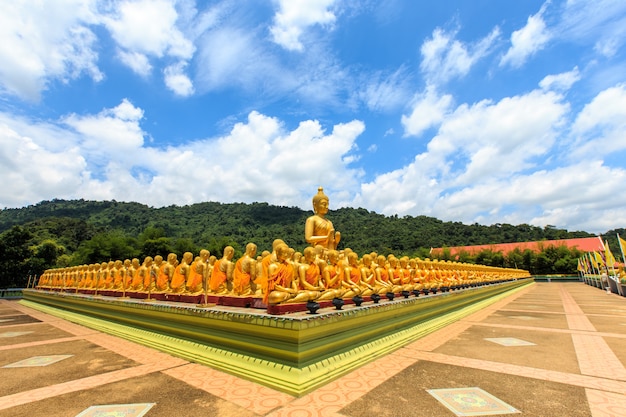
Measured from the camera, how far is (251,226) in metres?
93.0

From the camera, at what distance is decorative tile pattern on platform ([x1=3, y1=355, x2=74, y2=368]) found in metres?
5.87

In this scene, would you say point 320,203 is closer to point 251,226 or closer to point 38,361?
point 38,361

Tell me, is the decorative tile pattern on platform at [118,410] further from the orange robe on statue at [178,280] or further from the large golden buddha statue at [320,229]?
the large golden buddha statue at [320,229]

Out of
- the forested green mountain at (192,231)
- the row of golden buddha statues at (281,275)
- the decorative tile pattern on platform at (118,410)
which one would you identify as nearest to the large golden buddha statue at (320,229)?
the row of golden buddha statues at (281,275)

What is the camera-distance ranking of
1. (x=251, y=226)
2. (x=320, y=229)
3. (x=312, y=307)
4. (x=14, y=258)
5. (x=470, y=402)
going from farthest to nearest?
(x=251, y=226)
(x=14, y=258)
(x=320, y=229)
(x=312, y=307)
(x=470, y=402)

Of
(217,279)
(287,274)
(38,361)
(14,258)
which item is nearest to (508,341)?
(287,274)

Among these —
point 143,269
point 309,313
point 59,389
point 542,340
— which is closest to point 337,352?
point 309,313

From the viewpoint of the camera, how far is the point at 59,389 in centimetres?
452

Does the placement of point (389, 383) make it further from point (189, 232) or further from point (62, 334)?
point (189, 232)

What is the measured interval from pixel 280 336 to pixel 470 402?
8.45 feet

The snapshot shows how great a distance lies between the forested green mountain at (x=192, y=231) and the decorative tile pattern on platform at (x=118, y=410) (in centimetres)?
3172

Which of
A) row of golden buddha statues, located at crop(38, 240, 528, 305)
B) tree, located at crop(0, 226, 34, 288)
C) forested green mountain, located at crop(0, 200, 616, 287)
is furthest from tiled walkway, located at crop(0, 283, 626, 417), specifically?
tree, located at crop(0, 226, 34, 288)

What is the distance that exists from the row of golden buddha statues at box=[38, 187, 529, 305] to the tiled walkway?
153 centimetres

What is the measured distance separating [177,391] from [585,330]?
1037cm
